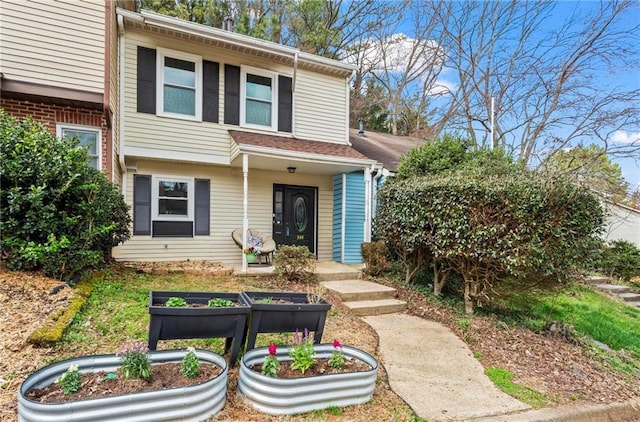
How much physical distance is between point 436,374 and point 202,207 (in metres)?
6.31

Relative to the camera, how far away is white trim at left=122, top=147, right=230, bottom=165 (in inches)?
283

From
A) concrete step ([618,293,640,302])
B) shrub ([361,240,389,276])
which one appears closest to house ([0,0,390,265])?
shrub ([361,240,389,276])

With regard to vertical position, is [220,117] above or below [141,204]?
above

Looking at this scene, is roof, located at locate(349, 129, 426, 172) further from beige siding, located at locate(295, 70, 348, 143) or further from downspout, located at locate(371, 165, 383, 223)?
beige siding, located at locate(295, 70, 348, 143)

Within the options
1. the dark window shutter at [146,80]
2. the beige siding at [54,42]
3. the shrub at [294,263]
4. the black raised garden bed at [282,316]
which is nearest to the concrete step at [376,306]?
the shrub at [294,263]

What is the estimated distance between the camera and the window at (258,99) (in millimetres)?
8477

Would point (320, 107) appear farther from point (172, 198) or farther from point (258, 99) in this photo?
point (172, 198)

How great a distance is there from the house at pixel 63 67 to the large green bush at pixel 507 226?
596 cm

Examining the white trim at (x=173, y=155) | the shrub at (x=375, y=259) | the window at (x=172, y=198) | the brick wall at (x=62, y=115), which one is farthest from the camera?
the window at (x=172, y=198)

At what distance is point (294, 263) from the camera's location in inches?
261

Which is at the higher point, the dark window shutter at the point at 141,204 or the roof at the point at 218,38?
the roof at the point at 218,38

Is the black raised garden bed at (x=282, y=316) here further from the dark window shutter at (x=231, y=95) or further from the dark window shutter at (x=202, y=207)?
the dark window shutter at (x=231, y=95)

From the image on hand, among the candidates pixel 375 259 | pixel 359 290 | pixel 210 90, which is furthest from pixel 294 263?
pixel 210 90

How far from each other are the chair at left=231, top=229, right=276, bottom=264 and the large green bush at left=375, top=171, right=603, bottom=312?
3.68 meters
